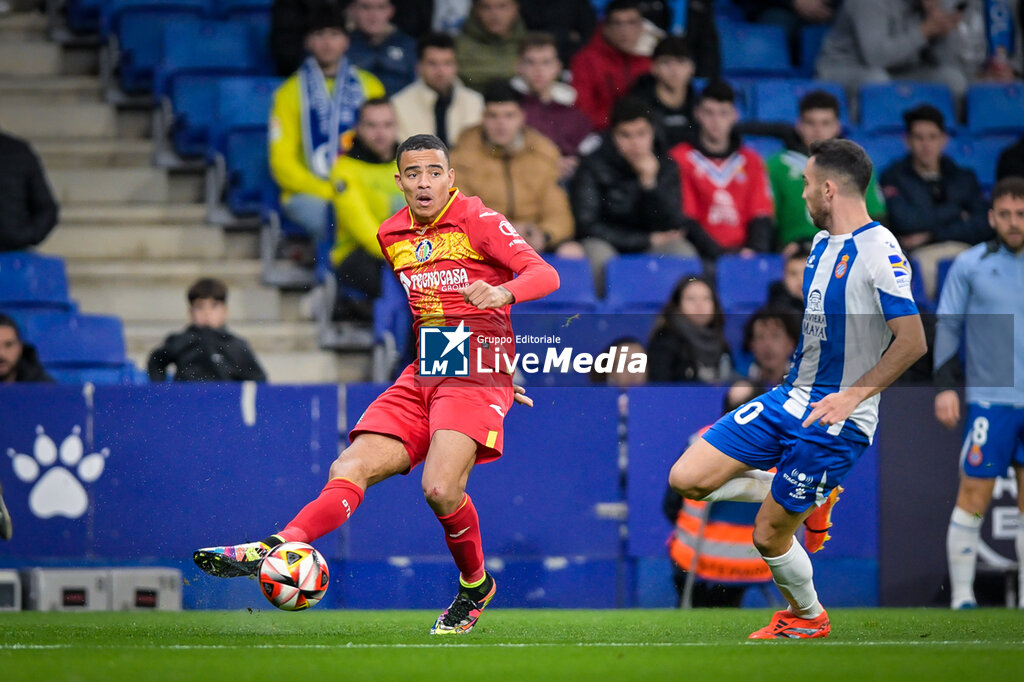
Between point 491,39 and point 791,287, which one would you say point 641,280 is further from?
point 491,39

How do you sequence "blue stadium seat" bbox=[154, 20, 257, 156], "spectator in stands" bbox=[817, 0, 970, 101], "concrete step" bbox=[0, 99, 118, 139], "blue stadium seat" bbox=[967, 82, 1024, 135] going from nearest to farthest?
"blue stadium seat" bbox=[154, 20, 257, 156] → "concrete step" bbox=[0, 99, 118, 139] → "blue stadium seat" bbox=[967, 82, 1024, 135] → "spectator in stands" bbox=[817, 0, 970, 101]

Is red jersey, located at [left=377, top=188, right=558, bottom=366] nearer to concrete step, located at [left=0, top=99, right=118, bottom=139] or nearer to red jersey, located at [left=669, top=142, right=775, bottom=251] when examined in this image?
red jersey, located at [left=669, top=142, right=775, bottom=251]

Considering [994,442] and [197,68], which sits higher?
[197,68]

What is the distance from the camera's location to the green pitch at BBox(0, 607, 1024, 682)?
426 cm

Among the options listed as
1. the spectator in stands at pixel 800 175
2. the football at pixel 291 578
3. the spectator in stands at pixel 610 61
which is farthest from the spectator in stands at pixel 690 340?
the football at pixel 291 578

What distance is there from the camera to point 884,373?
5.17m

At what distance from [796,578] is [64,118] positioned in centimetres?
Answer: 720

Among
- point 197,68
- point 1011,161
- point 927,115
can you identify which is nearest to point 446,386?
point 927,115

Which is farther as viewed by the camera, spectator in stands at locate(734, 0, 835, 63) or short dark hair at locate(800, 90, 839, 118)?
spectator in stands at locate(734, 0, 835, 63)

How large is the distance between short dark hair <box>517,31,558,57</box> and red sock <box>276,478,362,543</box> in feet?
14.7

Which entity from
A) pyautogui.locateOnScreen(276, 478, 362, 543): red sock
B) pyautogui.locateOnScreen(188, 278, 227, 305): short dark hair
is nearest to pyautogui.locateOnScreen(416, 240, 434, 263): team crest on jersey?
pyautogui.locateOnScreen(276, 478, 362, 543): red sock

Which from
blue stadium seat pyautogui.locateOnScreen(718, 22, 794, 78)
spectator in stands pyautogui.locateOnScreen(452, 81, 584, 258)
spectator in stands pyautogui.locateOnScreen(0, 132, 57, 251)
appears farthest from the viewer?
blue stadium seat pyautogui.locateOnScreen(718, 22, 794, 78)

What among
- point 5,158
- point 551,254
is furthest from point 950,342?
point 5,158

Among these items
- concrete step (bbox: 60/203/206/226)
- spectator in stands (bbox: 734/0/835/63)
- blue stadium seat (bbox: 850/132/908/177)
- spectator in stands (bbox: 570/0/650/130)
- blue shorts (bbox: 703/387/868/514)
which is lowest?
blue shorts (bbox: 703/387/868/514)
